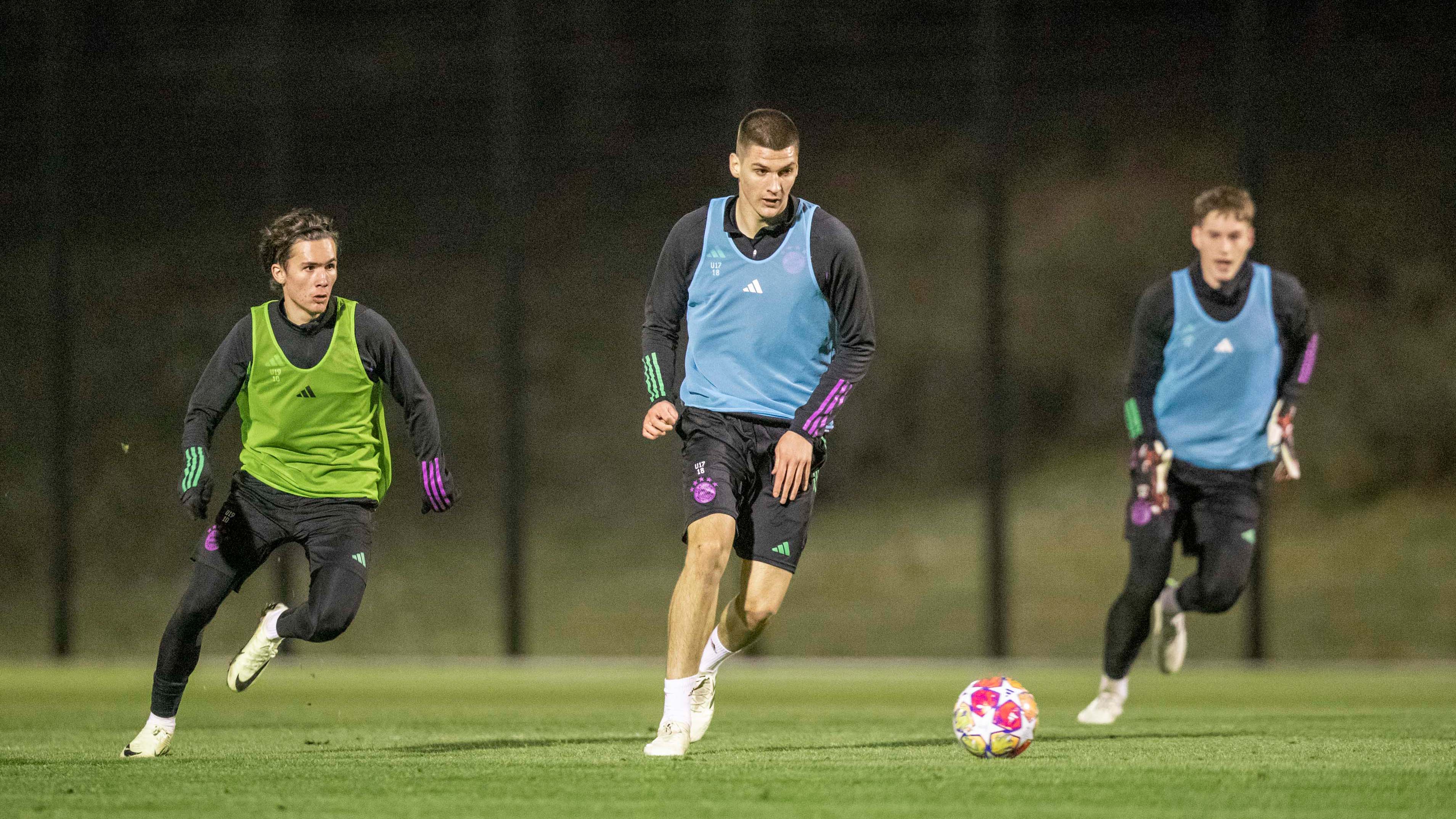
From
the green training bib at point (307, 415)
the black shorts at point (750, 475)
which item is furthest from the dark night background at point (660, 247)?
the green training bib at point (307, 415)

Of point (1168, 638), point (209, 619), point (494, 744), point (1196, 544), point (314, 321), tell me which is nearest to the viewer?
point (209, 619)

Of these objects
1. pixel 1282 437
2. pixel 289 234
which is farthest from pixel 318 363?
pixel 1282 437

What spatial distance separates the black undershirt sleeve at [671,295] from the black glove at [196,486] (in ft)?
4.76

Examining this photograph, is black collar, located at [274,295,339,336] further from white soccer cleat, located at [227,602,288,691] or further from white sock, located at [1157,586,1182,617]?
white sock, located at [1157,586,1182,617]

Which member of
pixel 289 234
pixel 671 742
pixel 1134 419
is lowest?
pixel 671 742

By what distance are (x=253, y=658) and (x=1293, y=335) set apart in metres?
4.31

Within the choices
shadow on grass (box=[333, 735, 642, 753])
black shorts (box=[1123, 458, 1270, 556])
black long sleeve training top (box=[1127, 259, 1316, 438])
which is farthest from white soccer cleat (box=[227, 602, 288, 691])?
black long sleeve training top (box=[1127, 259, 1316, 438])

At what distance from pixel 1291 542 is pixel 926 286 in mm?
2791

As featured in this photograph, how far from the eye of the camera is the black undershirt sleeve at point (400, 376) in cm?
581

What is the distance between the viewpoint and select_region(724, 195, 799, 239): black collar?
562cm

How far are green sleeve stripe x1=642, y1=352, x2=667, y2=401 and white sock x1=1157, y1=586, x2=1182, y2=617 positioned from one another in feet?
9.70

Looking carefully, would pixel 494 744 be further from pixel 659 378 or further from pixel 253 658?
pixel 659 378

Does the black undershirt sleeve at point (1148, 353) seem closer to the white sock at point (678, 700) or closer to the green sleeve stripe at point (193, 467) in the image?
the white sock at point (678, 700)

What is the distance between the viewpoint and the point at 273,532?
5.76 m
